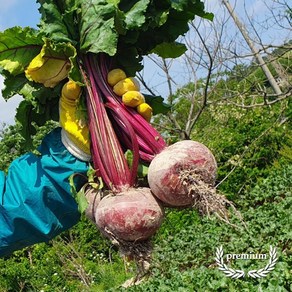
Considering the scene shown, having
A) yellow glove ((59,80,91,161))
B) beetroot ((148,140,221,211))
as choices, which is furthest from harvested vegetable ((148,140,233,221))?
yellow glove ((59,80,91,161))

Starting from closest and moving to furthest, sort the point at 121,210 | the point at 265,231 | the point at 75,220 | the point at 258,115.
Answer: the point at 121,210
the point at 75,220
the point at 265,231
the point at 258,115

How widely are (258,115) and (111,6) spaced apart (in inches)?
243

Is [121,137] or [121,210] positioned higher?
[121,137]

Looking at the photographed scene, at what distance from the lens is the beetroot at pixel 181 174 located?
2.12 metres

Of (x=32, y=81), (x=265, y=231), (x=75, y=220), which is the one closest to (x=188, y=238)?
(x=265, y=231)

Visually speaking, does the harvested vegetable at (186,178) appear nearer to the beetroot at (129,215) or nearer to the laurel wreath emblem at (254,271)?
the beetroot at (129,215)

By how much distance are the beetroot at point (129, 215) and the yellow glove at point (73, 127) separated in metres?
0.24

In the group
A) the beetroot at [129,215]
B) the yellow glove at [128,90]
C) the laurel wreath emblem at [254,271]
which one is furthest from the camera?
the laurel wreath emblem at [254,271]

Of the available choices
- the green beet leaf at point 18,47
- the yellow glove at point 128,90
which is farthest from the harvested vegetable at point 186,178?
the green beet leaf at point 18,47

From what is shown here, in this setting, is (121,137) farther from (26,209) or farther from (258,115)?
(258,115)

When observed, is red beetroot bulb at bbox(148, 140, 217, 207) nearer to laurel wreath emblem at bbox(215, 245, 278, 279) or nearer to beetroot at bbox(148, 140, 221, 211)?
beetroot at bbox(148, 140, 221, 211)

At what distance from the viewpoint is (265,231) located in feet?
11.4

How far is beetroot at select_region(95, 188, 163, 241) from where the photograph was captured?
6.92ft

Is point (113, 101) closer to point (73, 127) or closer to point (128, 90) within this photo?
point (128, 90)
